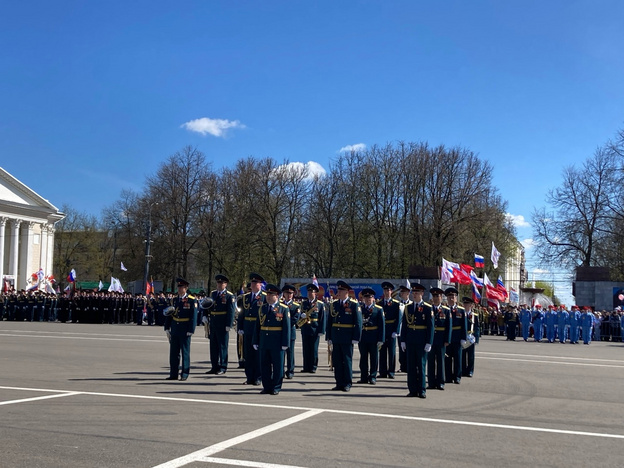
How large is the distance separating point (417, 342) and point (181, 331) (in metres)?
4.72

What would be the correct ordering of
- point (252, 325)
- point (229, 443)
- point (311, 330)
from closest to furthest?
point (229, 443) < point (252, 325) < point (311, 330)

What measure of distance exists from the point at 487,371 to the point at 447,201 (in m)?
35.3

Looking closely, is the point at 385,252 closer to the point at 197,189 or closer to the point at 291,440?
the point at 197,189

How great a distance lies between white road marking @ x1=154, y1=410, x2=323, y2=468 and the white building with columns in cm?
5924

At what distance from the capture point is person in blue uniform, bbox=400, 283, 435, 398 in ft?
37.3

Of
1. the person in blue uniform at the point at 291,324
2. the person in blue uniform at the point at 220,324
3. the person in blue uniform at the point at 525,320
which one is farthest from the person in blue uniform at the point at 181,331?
the person in blue uniform at the point at 525,320

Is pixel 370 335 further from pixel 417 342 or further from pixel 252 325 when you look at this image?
pixel 252 325

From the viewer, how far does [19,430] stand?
25.2 ft

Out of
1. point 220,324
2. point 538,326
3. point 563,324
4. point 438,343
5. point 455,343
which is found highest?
point 220,324

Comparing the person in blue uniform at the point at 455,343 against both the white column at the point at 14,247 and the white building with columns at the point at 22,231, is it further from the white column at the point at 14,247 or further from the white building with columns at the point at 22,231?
the white column at the point at 14,247

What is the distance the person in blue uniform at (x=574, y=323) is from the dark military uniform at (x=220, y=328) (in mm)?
21472

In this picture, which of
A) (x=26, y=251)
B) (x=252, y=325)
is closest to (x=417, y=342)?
(x=252, y=325)

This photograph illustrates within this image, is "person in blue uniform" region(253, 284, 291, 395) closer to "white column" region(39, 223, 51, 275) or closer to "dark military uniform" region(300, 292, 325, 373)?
"dark military uniform" region(300, 292, 325, 373)

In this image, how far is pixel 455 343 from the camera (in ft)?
45.6
